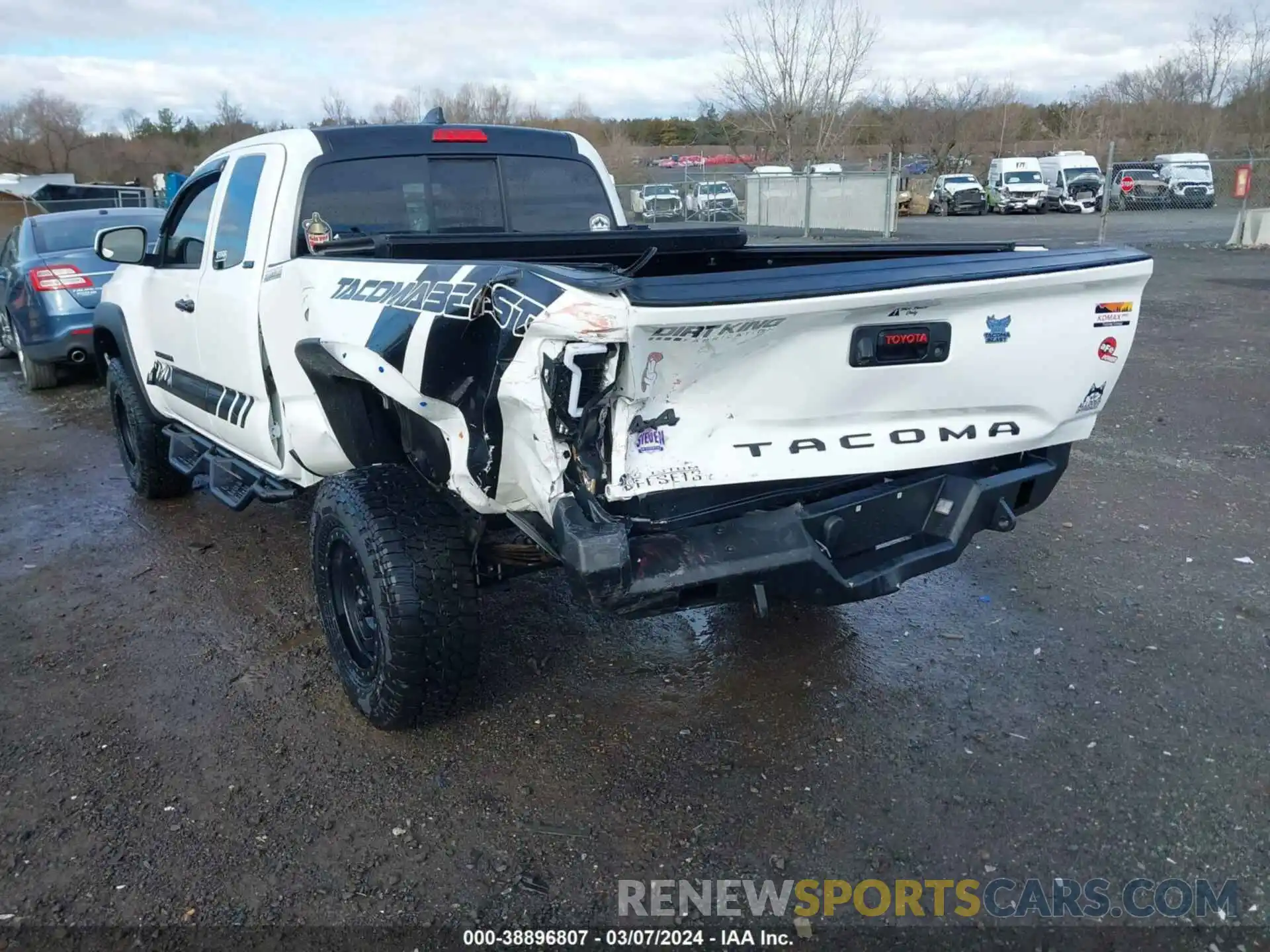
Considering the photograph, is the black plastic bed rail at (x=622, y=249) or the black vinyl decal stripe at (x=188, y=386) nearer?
the black plastic bed rail at (x=622, y=249)

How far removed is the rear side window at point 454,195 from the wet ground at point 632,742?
5.55 ft

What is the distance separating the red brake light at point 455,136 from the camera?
4.35 m

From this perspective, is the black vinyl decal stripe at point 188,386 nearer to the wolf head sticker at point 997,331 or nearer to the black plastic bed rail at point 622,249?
the black plastic bed rail at point 622,249

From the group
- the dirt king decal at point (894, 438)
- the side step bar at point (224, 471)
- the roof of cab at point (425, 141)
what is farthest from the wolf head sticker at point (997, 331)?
the side step bar at point (224, 471)

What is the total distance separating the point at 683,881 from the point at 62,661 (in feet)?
9.11

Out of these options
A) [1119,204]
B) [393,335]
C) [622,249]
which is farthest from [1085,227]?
Result: [393,335]

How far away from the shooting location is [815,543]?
287 cm

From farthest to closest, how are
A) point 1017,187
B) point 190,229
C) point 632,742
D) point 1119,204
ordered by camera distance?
point 1017,187, point 1119,204, point 190,229, point 632,742

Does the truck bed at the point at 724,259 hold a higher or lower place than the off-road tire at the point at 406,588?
higher

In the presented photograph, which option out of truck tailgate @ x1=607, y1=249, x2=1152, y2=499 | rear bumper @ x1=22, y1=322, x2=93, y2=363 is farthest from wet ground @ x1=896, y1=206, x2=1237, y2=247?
truck tailgate @ x1=607, y1=249, x2=1152, y2=499

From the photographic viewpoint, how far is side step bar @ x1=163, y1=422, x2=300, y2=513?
420 centimetres

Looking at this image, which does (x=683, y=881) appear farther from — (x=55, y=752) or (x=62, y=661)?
(x=62, y=661)

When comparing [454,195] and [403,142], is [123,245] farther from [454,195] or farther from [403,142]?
[454,195]

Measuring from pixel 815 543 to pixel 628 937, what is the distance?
1.18m
